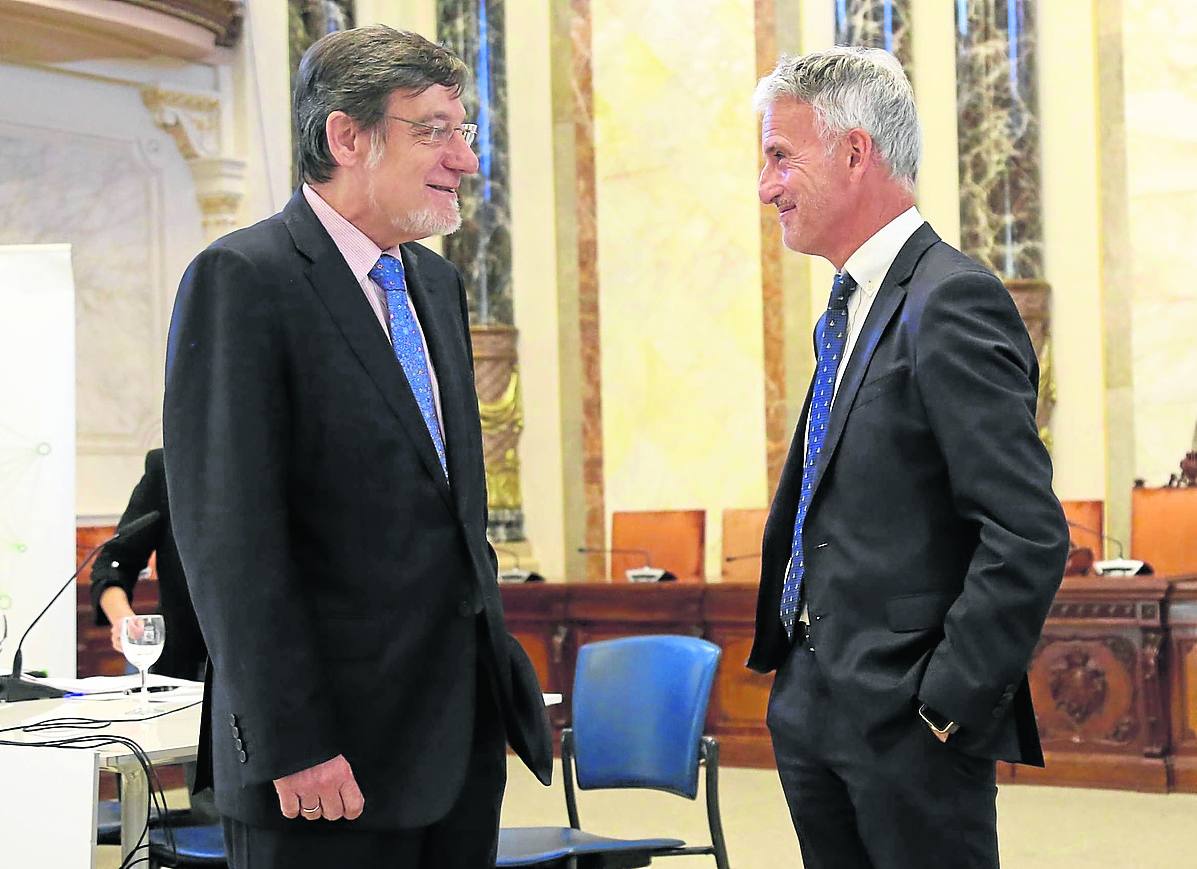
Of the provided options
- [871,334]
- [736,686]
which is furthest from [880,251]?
[736,686]

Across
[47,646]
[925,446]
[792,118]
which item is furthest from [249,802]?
[47,646]

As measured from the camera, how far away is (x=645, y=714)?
3.77 meters

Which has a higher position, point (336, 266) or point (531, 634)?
point (336, 266)

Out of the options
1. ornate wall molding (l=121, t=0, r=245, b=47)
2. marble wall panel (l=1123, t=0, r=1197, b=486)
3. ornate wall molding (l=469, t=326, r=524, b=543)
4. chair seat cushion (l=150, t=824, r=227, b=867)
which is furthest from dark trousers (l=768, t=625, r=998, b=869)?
ornate wall molding (l=469, t=326, r=524, b=543)

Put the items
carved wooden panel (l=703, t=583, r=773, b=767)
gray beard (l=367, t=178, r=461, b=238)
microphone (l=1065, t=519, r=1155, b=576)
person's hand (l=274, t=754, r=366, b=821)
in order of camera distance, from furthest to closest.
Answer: carved wooden panel (l=703, t=583, r=773, b=767) → microphone (l=1065, t=519, r=1155, b=576) → gray beard (l=367, t=178, r=461, b=238) → person's hand (l=274, t=754, r=366, b=821)

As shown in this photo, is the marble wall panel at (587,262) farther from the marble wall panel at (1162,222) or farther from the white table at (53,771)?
the white table at (53,771)

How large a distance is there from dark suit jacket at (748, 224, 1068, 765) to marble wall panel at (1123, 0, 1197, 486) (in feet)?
21.0

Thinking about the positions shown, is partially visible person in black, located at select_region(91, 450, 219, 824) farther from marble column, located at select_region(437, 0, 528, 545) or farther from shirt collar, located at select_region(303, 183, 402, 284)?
marble column, located at select_region(437, 0, 528, 545)

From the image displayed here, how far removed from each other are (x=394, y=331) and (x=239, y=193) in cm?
748

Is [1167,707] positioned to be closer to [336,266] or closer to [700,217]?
[700,217]

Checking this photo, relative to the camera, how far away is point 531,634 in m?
7.43

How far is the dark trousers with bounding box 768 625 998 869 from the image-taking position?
6.98 ft

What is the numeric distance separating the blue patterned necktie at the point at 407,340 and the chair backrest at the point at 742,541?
5.61 metres

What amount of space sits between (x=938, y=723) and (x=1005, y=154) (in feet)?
22.8
